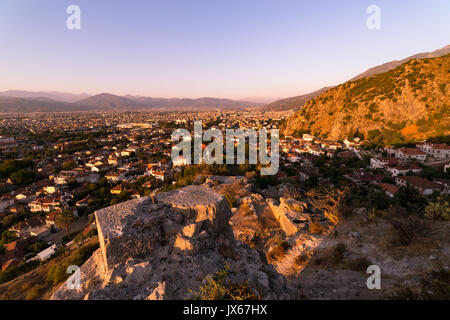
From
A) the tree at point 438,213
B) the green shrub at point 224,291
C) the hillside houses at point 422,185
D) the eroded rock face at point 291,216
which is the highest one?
the green shrub at point 224,291

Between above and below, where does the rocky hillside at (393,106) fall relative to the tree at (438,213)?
above

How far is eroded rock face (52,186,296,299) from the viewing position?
4328 millimetres

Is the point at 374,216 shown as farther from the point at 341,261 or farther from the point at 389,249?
the point at 341,261

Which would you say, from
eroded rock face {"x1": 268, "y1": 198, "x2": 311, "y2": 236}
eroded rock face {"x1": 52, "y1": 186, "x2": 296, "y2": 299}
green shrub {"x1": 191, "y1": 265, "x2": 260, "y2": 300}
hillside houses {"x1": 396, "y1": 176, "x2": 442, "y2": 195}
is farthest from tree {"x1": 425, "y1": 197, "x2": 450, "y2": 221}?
hillside houses {"x1": 396, "y1": 176, "x2": 442, "y2": 195}

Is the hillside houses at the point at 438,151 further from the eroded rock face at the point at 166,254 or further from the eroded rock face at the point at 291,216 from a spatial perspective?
the eroded rock face at the point at 166,254

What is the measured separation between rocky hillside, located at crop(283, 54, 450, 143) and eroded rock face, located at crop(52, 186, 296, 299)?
47669 mm

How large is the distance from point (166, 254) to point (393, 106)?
58.6m

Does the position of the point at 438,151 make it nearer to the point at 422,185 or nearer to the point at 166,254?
the point at 422,185

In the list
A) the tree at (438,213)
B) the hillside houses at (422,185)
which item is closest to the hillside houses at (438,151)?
the hillside houses at (422,185)

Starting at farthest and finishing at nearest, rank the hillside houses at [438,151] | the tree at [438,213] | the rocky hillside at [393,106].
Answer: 1. the rocky hillside at [393,106]
2. the hillside houses at [438,151]
3. the tree at [438,213]

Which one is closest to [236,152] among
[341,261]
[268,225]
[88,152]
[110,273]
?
[268,225]

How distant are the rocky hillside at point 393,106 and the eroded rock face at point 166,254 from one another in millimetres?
47669

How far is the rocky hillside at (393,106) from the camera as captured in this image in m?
41.5

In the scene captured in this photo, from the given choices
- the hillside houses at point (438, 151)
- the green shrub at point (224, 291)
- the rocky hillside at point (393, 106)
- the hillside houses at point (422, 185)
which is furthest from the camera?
the rocky hillside at point (393, 106)
